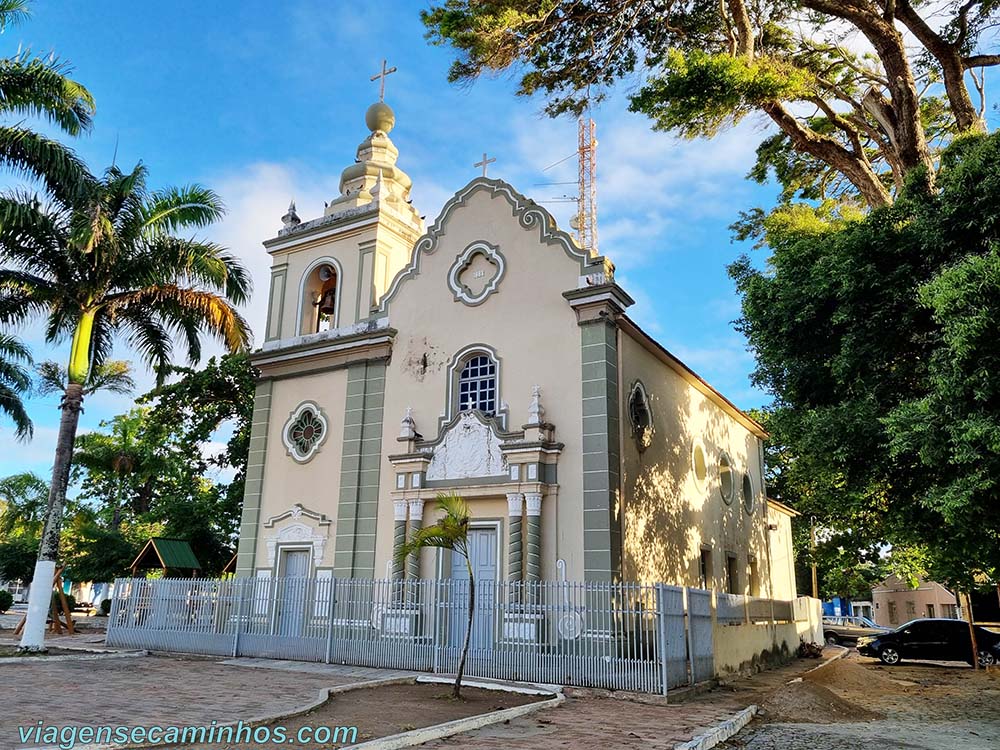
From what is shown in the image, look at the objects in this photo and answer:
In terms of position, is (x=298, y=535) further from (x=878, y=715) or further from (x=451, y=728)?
(x=878, y=715)

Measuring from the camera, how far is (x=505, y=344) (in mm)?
17031

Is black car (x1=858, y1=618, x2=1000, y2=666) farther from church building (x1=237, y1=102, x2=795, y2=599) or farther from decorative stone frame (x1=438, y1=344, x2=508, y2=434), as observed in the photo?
decorative stone frame (x1=438, y1=344, x2=508, y2=434)

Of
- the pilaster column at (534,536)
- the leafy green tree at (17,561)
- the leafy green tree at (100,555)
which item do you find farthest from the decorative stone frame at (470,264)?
the leafy green tree at (17,561)

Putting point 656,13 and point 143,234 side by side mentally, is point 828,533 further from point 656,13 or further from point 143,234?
point 143,234

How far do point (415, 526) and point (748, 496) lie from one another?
13.0 metres

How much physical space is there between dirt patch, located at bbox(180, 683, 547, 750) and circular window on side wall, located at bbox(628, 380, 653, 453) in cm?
662

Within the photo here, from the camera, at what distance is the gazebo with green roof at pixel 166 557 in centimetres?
2323

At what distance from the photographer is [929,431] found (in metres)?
9.62

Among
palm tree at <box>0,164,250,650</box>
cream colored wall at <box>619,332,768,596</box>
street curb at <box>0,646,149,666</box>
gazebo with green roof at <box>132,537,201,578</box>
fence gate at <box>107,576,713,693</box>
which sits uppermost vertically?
palm tree at <box>0,164,250,650</box>

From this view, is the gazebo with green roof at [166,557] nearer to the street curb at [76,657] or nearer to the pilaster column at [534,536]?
the street curb at [76,657]

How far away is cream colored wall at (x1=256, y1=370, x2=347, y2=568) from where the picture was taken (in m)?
18.3

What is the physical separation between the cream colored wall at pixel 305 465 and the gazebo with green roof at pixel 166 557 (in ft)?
19.5

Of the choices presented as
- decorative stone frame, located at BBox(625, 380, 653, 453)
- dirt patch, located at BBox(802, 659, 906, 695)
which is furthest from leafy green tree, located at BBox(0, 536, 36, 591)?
dirt patch, located at BBox(802, 659, 906, 695)

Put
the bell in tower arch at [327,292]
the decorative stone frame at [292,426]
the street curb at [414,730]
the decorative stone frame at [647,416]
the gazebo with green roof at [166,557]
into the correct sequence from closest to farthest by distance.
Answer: the street curb at [414,730] → the decorative stone frame at [647,416] → the decorative stone frame at [292,426] → the bell in tower arch at [327,292] → the gazebo with green roof at [166,557]
